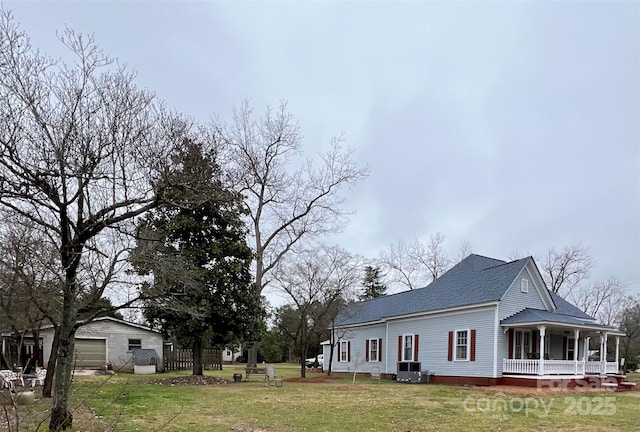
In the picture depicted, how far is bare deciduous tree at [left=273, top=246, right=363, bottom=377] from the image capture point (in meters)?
24.5

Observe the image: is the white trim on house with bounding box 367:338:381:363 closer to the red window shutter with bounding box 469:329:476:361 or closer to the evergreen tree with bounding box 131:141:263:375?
the red window shutter with bounding box 469:329:476:361

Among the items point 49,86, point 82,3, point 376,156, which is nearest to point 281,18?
point 82,3

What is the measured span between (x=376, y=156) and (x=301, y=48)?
993cm

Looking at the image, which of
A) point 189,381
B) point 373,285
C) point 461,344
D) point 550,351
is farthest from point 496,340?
point 373,285

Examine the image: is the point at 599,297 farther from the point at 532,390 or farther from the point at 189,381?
the point at 189,381

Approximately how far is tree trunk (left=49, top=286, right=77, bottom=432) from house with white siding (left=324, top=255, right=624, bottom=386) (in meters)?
16.1

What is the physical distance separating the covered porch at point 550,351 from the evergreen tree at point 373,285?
1246 inches

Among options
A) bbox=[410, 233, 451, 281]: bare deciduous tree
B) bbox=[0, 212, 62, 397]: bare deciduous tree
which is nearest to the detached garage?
bbox=[0, 212, 62, 397]: bare deciduous tree

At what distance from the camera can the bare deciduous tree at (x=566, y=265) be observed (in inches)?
1523

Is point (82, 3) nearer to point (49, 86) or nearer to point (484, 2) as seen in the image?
point (49, 86)

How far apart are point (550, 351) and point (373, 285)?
3347 centimetres

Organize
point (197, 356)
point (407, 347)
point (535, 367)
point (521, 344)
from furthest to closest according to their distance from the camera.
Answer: point (407, 347)
point (197, 356)
point (521, 344)
point (535, 367)

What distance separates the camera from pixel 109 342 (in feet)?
97.3

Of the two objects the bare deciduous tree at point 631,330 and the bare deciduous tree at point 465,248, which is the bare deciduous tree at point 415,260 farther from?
the bare deciduous tree at point 631,330
